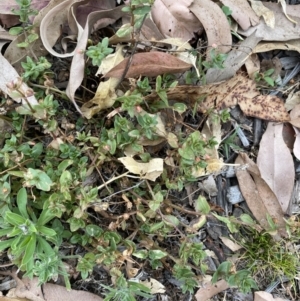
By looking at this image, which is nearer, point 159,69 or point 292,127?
point 159,69

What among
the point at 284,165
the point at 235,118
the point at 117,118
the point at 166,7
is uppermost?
the point at 166,7

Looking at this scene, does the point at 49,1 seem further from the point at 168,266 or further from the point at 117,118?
the point at 168,266

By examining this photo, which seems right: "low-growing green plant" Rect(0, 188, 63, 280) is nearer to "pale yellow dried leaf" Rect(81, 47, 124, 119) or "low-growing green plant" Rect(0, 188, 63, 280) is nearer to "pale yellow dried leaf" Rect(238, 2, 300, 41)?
"pale yellow dried leaf" Rect(81, 47, 124, 119)

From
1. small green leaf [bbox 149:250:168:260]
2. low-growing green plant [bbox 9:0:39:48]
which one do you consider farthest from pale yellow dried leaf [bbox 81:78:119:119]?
small green leaf [bbox 149:250:168:260]

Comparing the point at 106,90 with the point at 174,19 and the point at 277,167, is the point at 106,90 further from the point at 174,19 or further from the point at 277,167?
the point at 277,167

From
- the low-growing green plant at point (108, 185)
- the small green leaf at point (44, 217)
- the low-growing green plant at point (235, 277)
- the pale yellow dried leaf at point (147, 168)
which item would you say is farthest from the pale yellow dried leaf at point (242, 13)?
the small green leaf at point (44, 217)

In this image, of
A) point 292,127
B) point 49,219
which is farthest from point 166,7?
point 49,219
